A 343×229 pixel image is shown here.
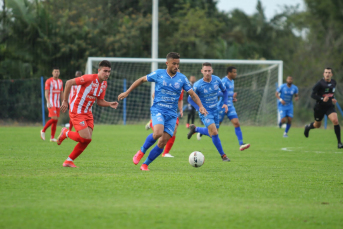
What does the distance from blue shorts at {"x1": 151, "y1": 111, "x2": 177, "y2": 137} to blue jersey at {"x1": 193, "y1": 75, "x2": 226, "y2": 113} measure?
2201 mm

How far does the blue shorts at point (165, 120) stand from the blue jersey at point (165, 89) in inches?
2.7

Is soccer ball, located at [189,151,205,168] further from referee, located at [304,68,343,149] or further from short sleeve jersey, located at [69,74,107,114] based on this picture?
referee, located at [304,68,343,149]

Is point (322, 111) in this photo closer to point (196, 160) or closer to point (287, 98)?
point (287, 98)

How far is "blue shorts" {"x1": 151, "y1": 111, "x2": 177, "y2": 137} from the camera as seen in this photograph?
25.1 ft

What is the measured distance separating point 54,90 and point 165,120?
780 centimetres

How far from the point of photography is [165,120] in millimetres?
7855

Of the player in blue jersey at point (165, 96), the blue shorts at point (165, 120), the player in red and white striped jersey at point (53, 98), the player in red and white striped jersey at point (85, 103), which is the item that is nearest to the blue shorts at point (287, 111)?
the player in red and white striped jersey at point (53, 98)

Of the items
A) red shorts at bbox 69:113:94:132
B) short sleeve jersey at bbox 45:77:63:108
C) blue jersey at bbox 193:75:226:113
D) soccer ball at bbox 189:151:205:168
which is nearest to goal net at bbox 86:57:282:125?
short sleeve jersey at bbox 45:77:63:108

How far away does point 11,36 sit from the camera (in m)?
28.9

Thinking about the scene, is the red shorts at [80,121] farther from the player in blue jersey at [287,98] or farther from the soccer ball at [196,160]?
the player in blue jersey at [287,98]

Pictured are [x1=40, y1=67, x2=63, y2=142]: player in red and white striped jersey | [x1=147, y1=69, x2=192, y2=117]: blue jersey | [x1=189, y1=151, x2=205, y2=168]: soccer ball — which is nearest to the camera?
[x1=147, y1=69, x2=192, y2=117]: blue jersey

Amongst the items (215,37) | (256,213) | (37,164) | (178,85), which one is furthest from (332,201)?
(215,37)

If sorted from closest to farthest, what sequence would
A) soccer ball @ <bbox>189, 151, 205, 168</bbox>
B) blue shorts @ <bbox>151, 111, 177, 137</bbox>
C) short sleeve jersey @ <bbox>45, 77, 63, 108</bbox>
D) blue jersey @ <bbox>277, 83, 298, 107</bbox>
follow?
blue shorts @ <bbox>151, 111, 177, 137</bbox>
soccer ball @ <bbox>189, 151, 205, 168</bbox>
short sleeve jersey @ <bbox>45, 77, 63, 108</bbox>
blue jersey @ <bbox>277, 83, 298, 107</bbox>

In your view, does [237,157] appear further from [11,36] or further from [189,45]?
[189,45]
